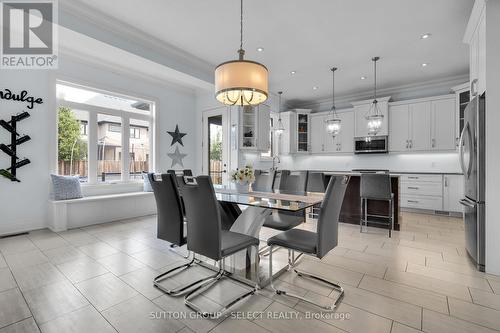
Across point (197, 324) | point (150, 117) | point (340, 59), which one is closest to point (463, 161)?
point (340, 59)

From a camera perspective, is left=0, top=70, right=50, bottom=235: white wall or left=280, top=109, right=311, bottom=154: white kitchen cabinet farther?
left=280, top=109, right=311, bottom=154: white kitchen cabinet

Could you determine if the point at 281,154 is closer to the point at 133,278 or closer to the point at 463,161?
the point at 463,161

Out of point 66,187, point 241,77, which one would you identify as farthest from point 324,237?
point 66,187

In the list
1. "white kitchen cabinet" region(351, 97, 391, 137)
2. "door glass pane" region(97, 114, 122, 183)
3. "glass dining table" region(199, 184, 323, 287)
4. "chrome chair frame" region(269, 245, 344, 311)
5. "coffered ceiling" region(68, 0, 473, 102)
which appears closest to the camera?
"chrome chair frame" region(269, 245, 344, 311)

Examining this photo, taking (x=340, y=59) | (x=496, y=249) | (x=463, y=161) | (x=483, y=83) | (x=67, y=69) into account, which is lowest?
(x=496, y=249)

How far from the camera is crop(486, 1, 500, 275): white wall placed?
2.38 m

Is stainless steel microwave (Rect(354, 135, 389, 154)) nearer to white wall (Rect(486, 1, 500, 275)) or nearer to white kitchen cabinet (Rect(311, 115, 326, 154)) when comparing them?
white kitchen cabinet (Rect(311, 115, 326, 154))

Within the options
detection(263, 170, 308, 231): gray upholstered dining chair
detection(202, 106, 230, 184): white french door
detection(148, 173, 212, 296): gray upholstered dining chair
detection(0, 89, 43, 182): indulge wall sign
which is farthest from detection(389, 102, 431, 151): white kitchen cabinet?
detection(0, 89, 43, 182): indulge wall sign

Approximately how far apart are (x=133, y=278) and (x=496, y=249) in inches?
138

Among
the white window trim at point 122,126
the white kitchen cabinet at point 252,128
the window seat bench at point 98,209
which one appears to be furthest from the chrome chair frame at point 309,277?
the white window trim at point 122,126

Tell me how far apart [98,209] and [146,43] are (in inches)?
112

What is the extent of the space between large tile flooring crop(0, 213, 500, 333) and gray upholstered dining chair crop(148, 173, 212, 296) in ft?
0.46

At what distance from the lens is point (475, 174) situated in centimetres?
256

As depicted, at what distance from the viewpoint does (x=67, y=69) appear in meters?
4.10
